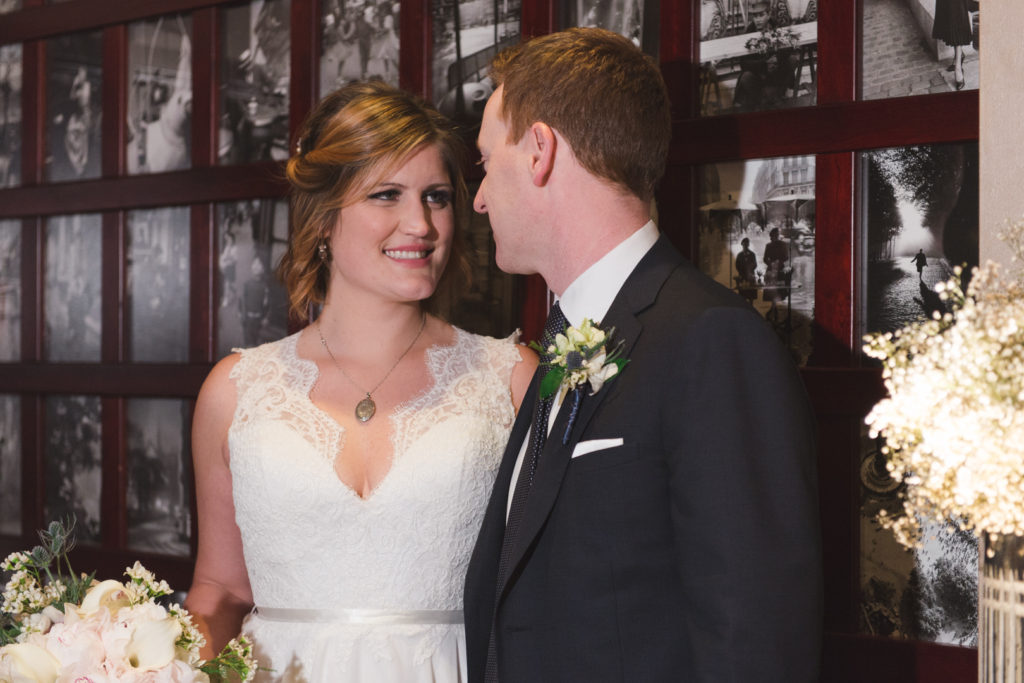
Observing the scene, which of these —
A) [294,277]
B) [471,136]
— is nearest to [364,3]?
[471,136]

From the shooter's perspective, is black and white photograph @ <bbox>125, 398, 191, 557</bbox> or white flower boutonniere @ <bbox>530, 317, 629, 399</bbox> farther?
black and white photograph @ <bbox>125, 398, 191, 557</bbox>

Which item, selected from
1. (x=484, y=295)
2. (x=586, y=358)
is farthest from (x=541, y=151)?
(x=484, y=295)

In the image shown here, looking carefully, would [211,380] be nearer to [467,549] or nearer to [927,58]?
[467,549]

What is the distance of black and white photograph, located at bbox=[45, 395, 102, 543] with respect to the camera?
10.3ft

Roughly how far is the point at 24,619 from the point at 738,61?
1.72 meters

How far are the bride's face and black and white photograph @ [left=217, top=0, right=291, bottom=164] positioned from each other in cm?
62

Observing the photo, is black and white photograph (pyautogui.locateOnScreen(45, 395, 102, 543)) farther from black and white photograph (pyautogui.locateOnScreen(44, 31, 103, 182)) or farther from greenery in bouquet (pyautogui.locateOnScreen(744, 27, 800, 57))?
greenery in bouquet (pyautogui.locateOnScreen(744, 27, 800, 57))

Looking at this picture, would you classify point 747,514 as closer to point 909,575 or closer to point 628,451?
point 628,451

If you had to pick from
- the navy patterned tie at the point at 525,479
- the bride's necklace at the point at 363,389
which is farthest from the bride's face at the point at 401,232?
the navy patterned tie at the point at 525,479

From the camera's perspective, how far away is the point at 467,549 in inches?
87.2

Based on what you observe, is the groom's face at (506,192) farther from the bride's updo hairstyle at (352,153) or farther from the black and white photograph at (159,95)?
the black and white photograph at (159,95)

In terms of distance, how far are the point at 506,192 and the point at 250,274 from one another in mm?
1295

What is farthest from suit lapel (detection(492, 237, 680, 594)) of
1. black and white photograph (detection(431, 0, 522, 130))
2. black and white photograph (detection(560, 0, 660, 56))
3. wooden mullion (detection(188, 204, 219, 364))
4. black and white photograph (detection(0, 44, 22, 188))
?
black and white photograph (detection(0, 44, 22, 188))

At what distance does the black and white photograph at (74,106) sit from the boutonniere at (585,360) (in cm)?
202
